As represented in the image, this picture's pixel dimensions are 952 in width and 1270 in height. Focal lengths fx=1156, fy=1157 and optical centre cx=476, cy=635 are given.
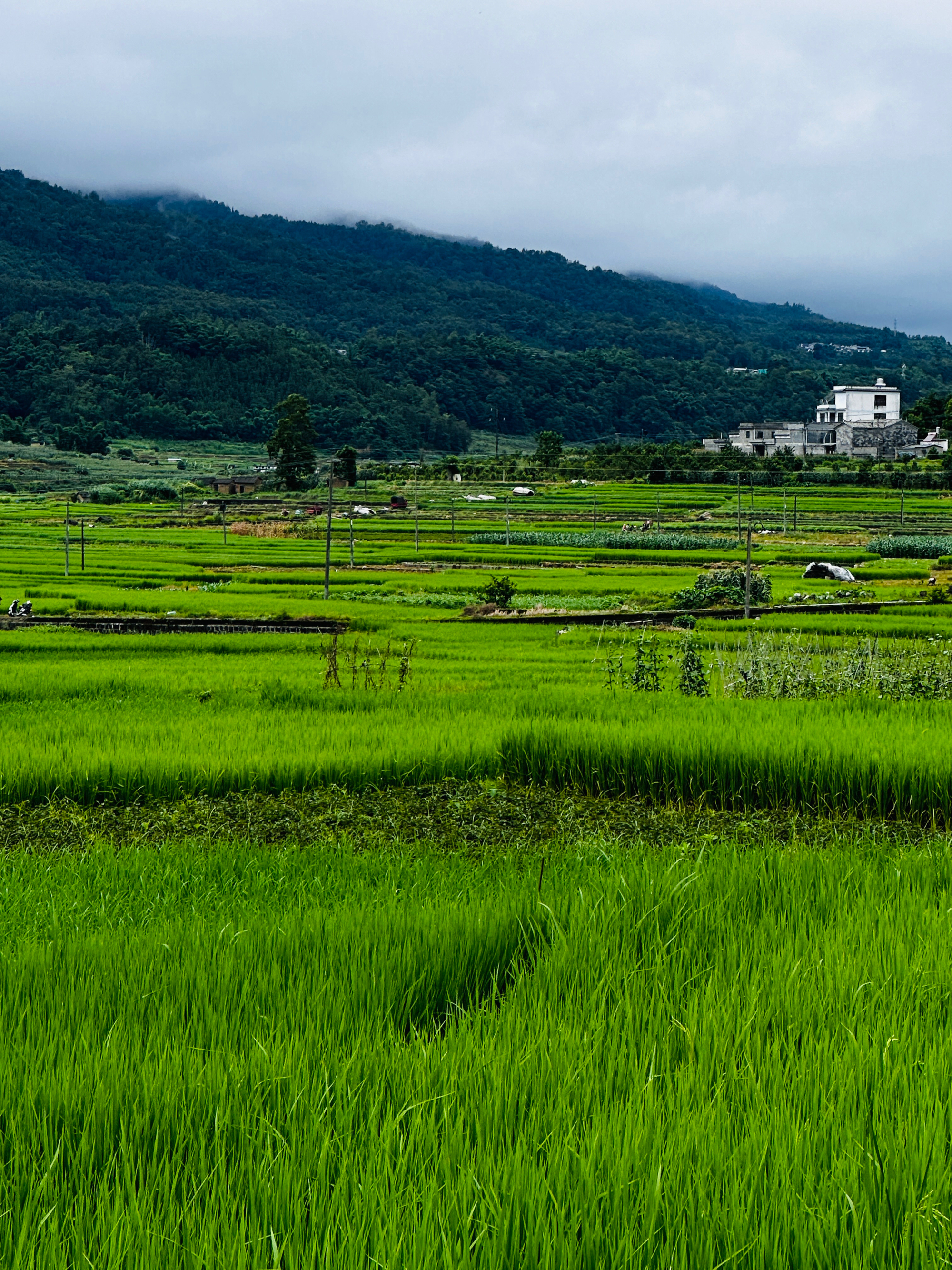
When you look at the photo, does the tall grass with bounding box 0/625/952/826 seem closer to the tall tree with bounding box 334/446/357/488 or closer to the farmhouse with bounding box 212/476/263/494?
the farmhouse with bounding box 212/476/263/494

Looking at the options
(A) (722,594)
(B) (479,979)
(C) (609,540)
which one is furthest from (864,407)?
(B) (479,979)

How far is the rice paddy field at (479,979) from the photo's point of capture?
2350 millimetres

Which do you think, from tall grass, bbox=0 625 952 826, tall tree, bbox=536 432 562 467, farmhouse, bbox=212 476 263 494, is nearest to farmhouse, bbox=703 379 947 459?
tall tree, bbox=536 432 562 467

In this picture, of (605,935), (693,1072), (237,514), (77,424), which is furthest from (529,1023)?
(77,424)

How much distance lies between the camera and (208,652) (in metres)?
18.9

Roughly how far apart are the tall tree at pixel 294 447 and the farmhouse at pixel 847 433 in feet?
93.7

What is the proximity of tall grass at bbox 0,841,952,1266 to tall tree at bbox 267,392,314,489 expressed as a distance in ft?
219

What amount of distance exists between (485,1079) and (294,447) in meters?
74.4

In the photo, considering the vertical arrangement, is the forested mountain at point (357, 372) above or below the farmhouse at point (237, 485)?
above

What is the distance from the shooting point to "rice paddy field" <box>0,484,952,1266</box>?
235cm

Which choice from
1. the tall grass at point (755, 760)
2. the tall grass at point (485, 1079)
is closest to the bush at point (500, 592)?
the tall grass at point (755, 760)

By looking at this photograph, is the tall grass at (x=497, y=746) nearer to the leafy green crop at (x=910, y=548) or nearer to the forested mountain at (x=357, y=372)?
the leafy green crop at (x=910, y=548)

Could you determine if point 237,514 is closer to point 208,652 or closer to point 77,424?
point 77,424

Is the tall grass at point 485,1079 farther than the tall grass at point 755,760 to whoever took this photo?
No
